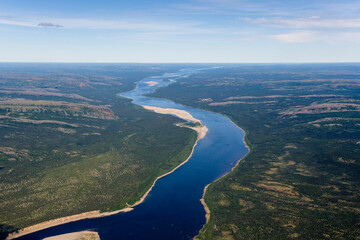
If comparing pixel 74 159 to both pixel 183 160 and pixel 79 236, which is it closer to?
pixel 183 160

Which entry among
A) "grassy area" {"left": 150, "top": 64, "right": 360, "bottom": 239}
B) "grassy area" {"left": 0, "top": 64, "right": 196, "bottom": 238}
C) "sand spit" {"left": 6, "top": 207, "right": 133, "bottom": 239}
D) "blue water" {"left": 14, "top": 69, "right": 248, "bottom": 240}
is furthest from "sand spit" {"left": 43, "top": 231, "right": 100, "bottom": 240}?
"grassy area" {"left": 150, "top": 64, "right": 360, "bottom": 239}

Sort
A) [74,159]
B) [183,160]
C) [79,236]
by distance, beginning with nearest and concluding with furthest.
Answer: [79,236] < [74,159] < [183,160]

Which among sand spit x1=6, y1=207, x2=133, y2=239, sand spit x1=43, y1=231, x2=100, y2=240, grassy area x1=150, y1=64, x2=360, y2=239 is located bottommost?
sand spit x1=43, y1=231, x2=100, y2=240

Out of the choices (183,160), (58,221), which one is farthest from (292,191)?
(58,221)

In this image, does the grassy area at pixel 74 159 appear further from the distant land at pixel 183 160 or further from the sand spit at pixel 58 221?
the sand spit at pixel 58 221

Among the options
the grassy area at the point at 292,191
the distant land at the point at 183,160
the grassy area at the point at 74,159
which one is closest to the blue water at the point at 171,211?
the distant land at the point at 183,160

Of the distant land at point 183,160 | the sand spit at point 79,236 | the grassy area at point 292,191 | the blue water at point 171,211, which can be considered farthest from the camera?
the distant land at point 183,160

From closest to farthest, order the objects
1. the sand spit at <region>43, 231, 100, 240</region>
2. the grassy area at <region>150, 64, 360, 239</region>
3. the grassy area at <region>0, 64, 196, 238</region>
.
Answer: the sand spit at <region>43, 231, 100, 240</region>, the grassy area at <region>150, 64, 360, 239</region>, the grassy area at <region>0, 64, 196, 238</region>

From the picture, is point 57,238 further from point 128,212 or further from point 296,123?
point 296,123

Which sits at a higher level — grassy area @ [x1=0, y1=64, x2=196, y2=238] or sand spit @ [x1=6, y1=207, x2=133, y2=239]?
grassy area @ [x1=0, y1=64, x2=196, y2=238]

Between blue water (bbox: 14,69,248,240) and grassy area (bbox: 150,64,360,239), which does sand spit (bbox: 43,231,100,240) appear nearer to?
blue water (bbox: 14,69,248,240)

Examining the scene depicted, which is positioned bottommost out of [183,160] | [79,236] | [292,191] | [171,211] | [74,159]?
[79,236]
